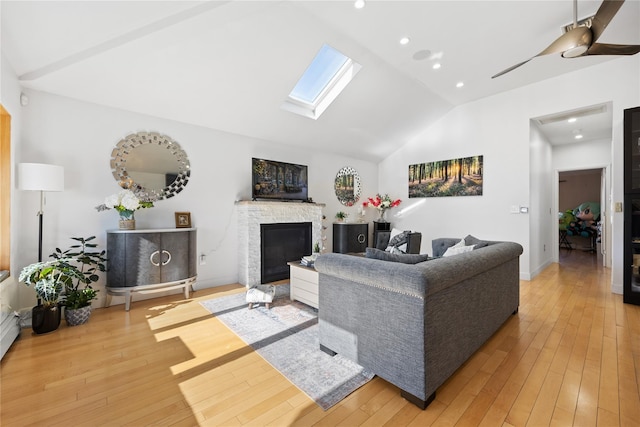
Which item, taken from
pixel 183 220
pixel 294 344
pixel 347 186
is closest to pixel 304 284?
pixel 294 344

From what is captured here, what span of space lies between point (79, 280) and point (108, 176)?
4.06 feet

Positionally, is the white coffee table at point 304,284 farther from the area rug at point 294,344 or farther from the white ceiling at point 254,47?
the white ceiling at point 254,47

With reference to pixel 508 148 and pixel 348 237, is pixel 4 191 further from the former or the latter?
pixel 508 148

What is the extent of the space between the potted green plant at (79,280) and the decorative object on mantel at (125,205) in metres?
0.34

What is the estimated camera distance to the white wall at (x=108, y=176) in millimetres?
2893

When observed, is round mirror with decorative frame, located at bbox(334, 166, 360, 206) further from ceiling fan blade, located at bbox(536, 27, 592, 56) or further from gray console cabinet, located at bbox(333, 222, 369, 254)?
ceiling fan blade, located at bbox(536, 27, 592, 56)

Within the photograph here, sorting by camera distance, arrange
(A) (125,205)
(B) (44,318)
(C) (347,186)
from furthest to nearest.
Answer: (C) (347,186)
(A) (125,205)
(B) (44,318)

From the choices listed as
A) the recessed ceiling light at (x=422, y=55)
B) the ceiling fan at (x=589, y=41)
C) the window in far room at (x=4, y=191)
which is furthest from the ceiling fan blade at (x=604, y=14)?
the window in far room at (x=4, y=191)

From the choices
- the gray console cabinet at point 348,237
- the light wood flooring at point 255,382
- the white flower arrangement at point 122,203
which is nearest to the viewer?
the light wood flooring at point 255,382

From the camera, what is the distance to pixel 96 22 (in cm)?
232

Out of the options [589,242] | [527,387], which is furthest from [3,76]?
[589,242]

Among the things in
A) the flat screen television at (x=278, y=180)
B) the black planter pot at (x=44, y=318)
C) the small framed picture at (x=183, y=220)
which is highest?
the flat screen television at (x=278, y=180)

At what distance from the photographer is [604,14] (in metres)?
2.02

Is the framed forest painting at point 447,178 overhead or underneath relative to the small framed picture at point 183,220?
overhead
